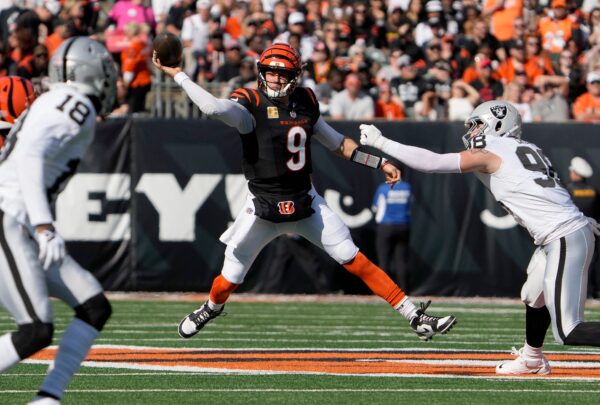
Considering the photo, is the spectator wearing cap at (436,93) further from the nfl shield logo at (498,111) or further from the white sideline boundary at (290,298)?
the nfl shield logo at (498,111)

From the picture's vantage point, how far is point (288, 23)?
19.5m

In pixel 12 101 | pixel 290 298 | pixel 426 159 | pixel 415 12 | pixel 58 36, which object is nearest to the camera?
pixel 12 101

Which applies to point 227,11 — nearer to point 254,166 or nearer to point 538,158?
point 254,166

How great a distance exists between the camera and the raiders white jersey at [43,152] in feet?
19.2

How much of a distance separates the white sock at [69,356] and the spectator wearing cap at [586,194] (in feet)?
35.2

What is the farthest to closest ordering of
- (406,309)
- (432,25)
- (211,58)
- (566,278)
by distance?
1. (432,25)
2. (211,58)
3. (406,309)
4. (566,278)

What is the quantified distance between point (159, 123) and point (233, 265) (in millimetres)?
7706

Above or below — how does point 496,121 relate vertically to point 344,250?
above

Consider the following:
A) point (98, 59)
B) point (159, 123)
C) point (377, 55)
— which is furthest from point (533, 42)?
point (98, 59)

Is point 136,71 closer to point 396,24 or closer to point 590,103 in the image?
point 396,24

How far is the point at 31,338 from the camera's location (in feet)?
19.5

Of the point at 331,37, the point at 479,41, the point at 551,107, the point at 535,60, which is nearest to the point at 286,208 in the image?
the point at 551,107

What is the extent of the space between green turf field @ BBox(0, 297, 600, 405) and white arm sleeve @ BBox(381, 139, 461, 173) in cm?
124

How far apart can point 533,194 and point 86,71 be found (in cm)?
290
